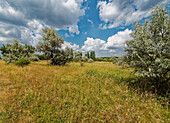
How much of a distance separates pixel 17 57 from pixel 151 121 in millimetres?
22183

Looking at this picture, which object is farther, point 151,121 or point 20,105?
point 20,105

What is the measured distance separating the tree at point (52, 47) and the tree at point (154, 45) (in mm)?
14270

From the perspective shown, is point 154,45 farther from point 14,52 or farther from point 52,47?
point 14,52

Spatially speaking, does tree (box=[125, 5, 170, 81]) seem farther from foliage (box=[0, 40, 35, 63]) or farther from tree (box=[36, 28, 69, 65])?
foliage (box=[0, 40, 35, 63])

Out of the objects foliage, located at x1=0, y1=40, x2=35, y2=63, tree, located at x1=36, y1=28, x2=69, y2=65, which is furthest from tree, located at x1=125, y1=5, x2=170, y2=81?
foliage, located at x1=0, y1=40, x2=35, y2=63

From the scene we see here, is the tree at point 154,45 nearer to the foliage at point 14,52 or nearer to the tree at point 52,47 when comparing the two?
the tree at point 52,47

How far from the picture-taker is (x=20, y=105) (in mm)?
3453

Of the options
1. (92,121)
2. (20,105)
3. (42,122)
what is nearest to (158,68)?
(92,121)

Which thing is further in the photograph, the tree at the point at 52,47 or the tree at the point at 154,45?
the tree at the point at 52,47

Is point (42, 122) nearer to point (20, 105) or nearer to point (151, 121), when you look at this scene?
point (20, 105)

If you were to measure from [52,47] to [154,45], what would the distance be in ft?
54.8

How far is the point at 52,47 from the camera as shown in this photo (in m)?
16.0

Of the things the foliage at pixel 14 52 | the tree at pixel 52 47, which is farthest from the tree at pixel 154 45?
the foliage at pixel 14 52

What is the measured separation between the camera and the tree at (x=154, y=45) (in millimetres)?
3436
